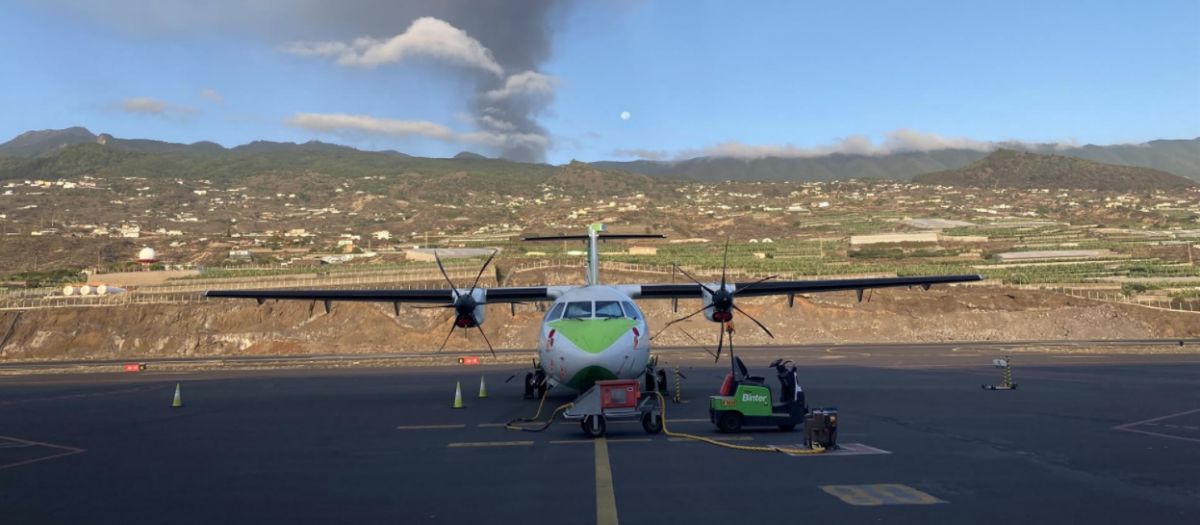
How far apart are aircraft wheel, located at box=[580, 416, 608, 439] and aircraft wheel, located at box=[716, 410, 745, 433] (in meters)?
2.15

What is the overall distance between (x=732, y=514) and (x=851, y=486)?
2143 mm

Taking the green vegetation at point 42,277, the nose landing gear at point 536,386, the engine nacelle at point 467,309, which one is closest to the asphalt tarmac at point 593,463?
the nose landing gear at point 536,386

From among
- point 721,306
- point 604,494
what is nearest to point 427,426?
point 721,306

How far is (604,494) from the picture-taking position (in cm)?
966

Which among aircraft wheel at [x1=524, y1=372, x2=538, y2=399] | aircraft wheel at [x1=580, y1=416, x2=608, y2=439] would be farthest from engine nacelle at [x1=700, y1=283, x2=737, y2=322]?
aircraft wheel at [x1=580, y1=416, x2=608, y2=439]

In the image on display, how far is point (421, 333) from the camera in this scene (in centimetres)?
5566

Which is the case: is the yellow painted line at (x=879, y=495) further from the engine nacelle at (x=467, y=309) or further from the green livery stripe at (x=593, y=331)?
the engine nacelle at (x=467, y=309)

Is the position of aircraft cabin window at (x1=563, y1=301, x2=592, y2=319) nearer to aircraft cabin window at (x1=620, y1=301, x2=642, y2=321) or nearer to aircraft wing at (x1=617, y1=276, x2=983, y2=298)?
aircraft cabin window at (x1=620, y1=301, x2=642, y2=321)

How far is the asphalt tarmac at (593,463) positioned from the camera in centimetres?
891

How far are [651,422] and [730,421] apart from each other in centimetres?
143

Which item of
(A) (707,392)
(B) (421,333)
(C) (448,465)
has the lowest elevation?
(B) (421,333)

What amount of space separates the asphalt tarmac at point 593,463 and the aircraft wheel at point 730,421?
0.33m

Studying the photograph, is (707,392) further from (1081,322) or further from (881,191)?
(881,191)

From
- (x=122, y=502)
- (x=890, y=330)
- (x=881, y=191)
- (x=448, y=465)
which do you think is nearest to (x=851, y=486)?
(x=448, y=465)
